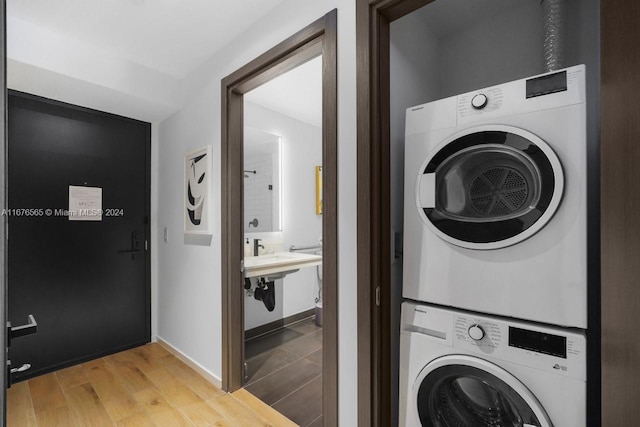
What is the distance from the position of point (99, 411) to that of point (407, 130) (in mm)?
2458

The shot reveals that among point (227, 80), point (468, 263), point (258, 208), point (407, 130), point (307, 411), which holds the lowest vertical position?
point (307, 411)

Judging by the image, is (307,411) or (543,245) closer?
(543,245)

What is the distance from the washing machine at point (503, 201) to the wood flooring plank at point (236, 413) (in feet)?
4.02

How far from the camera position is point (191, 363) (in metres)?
2.48

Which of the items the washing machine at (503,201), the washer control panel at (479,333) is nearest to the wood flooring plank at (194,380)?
the washing machine at (503,201)

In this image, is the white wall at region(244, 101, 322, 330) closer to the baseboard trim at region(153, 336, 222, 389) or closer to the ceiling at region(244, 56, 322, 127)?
the ceiling at region(244, 56, 322, 127)

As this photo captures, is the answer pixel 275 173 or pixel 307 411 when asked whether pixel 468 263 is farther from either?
pixel 275 173

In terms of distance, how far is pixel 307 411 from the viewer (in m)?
1.92

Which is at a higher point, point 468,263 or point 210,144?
point 210,144

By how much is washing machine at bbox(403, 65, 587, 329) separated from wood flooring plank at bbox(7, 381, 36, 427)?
2332 mm

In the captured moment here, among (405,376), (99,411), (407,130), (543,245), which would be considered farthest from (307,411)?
(407,130)

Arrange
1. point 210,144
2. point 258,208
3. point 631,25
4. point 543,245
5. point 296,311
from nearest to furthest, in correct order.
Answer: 1. point 631,25
2. point 543,245
3. point 210,144
4. point 258,208
5. point 296,311

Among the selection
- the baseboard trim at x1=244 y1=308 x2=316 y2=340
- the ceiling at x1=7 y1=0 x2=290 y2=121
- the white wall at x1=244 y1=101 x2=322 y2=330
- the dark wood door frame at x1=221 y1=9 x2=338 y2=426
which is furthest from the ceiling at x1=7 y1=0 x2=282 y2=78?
the baseboard trim at x1=244 y1=308 x2=316 y2=340

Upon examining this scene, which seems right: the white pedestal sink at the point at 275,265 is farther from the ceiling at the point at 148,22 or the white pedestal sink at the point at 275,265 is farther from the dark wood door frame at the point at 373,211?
the ceiling at the point at 148,22
